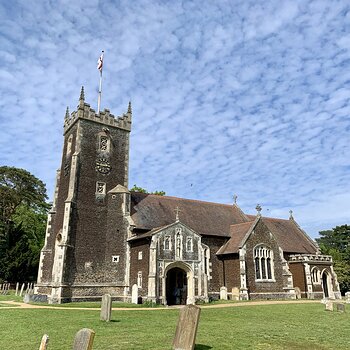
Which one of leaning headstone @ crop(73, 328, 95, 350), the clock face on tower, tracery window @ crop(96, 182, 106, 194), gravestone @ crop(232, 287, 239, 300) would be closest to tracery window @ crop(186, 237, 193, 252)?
gravestone @ crop(232, 287, 239, 300)

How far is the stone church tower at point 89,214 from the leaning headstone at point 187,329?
18779 millimetres

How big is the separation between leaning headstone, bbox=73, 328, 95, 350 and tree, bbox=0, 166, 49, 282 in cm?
3976

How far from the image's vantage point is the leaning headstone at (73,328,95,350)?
569 centimetres

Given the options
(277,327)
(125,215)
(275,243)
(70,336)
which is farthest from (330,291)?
(70,336)

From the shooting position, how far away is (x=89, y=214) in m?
28.6

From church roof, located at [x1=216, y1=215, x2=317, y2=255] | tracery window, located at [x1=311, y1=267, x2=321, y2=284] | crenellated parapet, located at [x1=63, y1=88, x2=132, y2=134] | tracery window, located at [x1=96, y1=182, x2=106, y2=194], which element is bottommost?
tracery window, located at [x1=311, y1=267, x2=321, y2=284]

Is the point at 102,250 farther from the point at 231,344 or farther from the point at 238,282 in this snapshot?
the point at 231,344

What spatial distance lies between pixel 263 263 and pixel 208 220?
21.8ft

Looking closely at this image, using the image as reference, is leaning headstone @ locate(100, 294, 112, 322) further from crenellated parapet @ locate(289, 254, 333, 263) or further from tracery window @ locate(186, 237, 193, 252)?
crenellated parapet @ locate(289, 254, 333, 263)

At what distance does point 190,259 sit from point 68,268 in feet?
31.3

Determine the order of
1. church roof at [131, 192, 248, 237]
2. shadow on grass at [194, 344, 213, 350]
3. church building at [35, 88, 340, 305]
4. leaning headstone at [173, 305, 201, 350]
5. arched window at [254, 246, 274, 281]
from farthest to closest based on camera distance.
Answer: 1. arched window at [254, 246, 274, 281]
2. church roof at [131, 192, 248, 237]
3. church building at [35, 88, 340, 305]
4. shadow on grass at [194, 344, 213, 350]
5. leaning headstone at [173, 305, 201, 350]

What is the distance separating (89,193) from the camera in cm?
2919

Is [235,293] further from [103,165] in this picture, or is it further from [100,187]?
[103,165]

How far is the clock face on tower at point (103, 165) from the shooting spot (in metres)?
30.4
